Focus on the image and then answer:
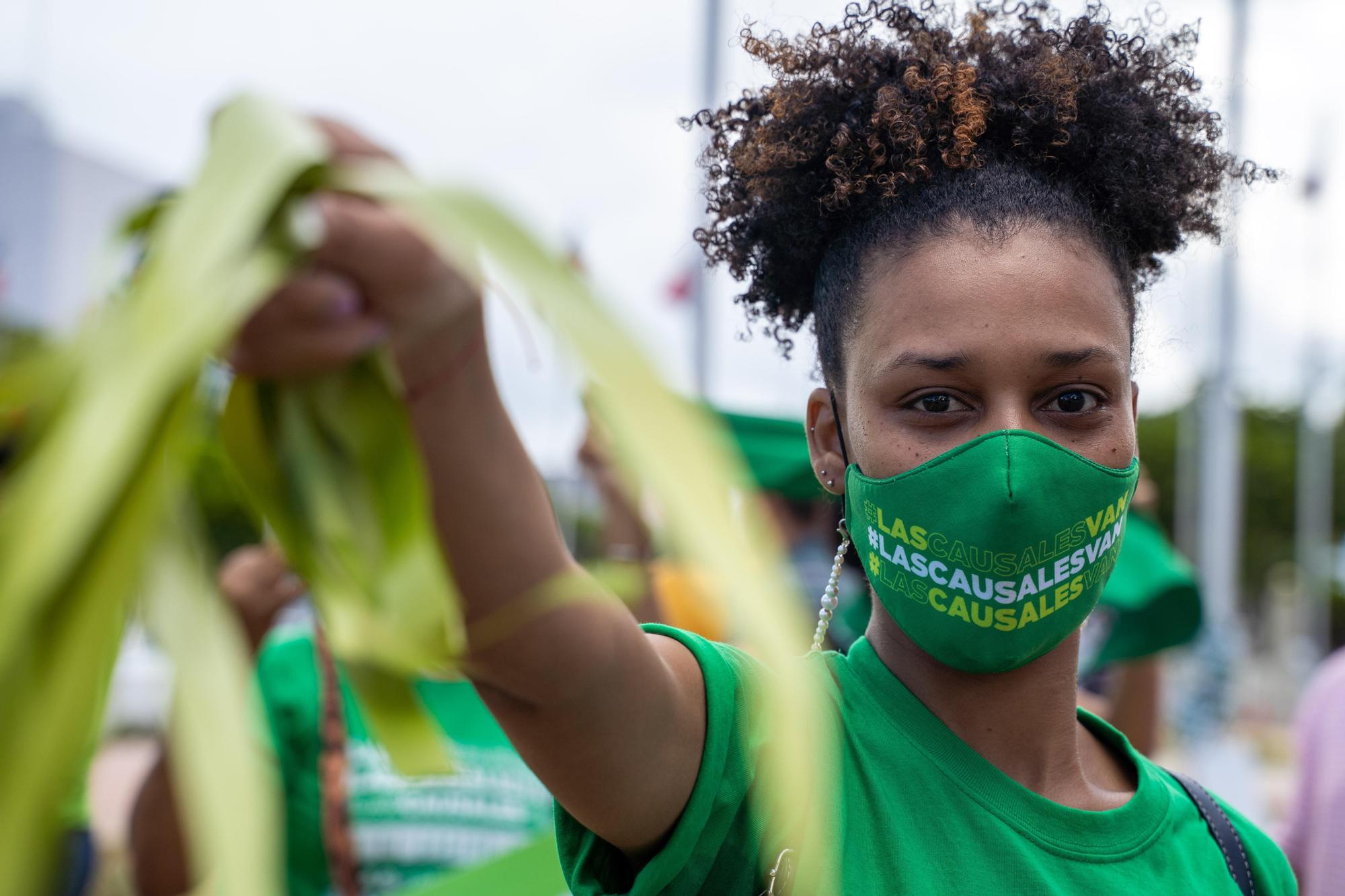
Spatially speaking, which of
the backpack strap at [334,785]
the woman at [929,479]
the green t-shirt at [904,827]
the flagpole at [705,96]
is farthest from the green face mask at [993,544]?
the flagpole at [705,96]

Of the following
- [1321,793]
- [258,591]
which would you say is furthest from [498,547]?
[1321,793]

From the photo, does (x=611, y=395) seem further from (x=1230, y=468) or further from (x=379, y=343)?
(x=1230, y=468)

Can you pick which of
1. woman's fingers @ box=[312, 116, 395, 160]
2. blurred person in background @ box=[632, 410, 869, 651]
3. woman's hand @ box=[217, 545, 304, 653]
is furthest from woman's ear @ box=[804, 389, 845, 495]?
blurred person in background @ box=[632, 410, 869, 651]

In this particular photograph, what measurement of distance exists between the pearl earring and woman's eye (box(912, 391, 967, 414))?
23 cm

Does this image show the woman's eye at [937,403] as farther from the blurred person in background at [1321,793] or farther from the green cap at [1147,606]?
the green cap at [1147,606]

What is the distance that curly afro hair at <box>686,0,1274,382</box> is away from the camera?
155cm

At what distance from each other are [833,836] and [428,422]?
2.13 feet

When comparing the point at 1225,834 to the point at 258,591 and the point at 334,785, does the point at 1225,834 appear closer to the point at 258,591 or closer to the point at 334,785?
the point at 334,785

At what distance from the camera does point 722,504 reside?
0.62 metres

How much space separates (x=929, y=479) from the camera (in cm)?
142

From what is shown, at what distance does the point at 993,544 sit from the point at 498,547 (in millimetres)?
698

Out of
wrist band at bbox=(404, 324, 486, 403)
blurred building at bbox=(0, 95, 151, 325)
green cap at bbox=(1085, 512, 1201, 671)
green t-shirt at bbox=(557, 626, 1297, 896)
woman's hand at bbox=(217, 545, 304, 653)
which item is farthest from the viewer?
blurred building at bbox=(0, 95, 151, 325)

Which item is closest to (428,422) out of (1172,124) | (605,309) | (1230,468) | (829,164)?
(605,309)

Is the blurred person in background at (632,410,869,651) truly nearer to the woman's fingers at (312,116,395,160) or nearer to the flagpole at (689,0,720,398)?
the flagpole at (689,0,720,398)
